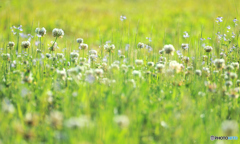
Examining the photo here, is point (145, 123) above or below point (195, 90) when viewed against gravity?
below

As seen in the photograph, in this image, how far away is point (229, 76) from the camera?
2428mm

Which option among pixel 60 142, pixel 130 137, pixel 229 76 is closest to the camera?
pixel 60 142

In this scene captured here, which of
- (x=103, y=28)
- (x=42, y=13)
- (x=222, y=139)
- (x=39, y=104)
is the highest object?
(x=42, y=13)

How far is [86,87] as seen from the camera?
2.26 metres

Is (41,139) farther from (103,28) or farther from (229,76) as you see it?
(103,28)

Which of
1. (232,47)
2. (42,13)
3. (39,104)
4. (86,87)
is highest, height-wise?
(42,13)

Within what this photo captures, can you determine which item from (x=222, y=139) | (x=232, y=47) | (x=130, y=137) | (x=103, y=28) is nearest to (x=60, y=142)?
(x=130, y=137)

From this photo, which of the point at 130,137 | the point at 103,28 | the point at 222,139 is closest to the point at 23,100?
the point at 130,137

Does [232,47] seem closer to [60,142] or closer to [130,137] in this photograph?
[130,137]

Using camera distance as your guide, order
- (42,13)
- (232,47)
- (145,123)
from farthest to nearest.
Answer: (42,13) < (232,47) < (145,123)

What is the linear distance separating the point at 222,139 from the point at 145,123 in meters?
0.61

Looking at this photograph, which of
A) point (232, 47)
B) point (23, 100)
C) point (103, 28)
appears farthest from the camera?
point (103, 28)

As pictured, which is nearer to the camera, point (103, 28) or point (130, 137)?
point (130, 137)

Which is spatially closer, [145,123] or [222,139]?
[222,139]
